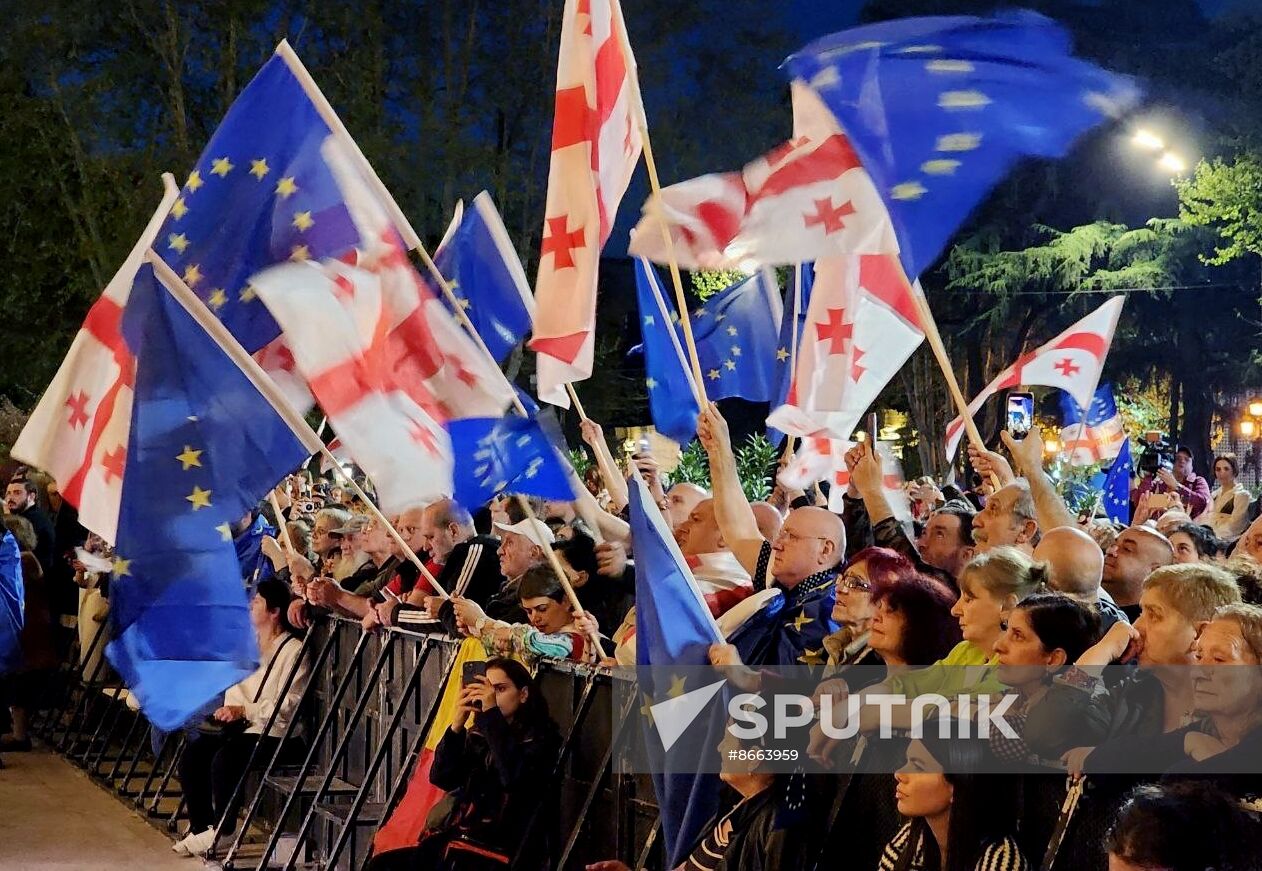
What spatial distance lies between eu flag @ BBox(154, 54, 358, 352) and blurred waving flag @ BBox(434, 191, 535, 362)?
1.58m

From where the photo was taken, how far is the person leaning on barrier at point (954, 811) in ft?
14.9

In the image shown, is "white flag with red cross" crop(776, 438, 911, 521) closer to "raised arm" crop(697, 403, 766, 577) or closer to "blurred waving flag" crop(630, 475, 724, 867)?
"raised arm" crop(697, 403, 766, 577)

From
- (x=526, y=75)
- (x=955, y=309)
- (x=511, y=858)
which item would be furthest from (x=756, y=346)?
(x=955, y=309)

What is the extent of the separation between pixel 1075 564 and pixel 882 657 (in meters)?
0.72

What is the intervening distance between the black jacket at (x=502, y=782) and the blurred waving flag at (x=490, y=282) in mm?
3111

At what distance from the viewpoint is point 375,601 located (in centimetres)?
976

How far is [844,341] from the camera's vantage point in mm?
8484

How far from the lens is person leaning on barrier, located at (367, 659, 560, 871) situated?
6.98m

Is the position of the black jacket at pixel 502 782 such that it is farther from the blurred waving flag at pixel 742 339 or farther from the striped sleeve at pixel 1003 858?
the blurred waving flag at pixel 742 339

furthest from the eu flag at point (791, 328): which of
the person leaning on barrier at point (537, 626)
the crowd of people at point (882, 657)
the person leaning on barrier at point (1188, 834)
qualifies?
the person leaning on barrier at point (1188, 834)

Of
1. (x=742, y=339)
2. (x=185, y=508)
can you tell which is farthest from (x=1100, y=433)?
(x=185, y=508)

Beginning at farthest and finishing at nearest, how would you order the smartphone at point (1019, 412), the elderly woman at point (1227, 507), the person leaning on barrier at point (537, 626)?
the elderly woman at point (1227, 507), the smartphone at point (1019, 412), the person leaning on barrier at point (537, 626)

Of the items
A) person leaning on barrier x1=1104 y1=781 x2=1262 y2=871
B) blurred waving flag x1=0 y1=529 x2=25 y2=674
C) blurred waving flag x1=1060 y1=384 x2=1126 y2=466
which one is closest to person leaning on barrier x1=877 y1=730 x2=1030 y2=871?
person leaning on barrier x1=1104 y1=781 x2=1262 y2=871

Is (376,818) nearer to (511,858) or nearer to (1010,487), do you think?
(511,858)
